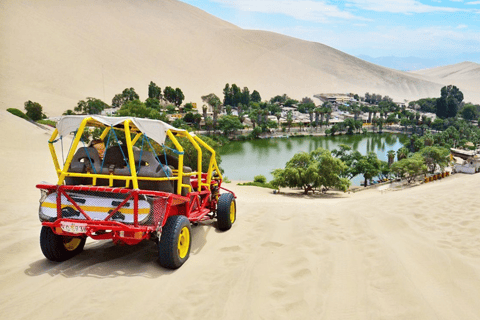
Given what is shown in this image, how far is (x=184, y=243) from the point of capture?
5160 mm

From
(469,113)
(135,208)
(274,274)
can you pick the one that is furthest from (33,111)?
(469,113)

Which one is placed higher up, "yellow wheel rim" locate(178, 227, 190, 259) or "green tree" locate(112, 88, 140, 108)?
"green tree" locate(112, 88, 140, 108)

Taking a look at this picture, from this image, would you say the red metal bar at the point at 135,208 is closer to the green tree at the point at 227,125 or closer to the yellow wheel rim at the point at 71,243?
the yellow wheel rim at the point at 71,243

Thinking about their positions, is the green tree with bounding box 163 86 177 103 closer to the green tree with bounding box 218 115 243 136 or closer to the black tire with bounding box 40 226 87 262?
the green tree with bounding box 218 115 243 136

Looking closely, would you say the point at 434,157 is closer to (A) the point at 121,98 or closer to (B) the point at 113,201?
(B) the point at 113,201

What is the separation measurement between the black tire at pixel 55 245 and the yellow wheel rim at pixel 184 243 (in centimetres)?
163

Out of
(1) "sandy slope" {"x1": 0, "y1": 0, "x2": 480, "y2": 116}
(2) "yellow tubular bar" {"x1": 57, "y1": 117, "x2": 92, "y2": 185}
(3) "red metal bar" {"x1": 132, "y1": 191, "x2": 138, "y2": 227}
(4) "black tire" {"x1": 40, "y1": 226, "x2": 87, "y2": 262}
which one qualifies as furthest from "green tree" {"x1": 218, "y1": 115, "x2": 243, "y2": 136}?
(3) "red metal bar" {"x1": 132, "y1": 191, "x2": 138, "y2": 227}

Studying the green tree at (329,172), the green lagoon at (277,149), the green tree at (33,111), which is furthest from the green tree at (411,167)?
the green tree at (33,111)

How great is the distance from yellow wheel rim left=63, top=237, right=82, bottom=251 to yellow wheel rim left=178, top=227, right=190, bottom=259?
1634 mm

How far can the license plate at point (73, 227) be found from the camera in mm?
4613

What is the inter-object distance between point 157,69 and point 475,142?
115951 mm

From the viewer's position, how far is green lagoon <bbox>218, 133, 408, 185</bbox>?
147 feet

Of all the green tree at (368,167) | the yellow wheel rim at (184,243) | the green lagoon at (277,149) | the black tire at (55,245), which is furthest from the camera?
the green lagoon at (277,149)

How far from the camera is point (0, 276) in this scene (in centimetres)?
447
